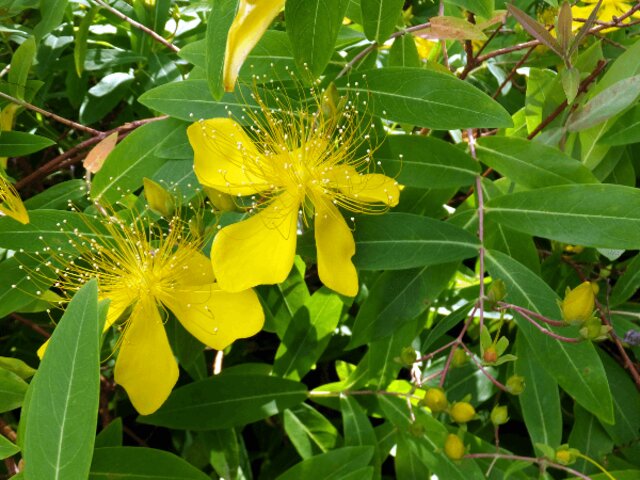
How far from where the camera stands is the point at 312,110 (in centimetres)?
94

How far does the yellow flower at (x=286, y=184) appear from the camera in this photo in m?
0.81

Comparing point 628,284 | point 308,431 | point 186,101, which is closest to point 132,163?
point 186,101

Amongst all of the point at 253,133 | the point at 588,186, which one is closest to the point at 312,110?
the point at 253,133

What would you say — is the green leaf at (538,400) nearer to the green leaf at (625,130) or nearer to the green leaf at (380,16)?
the green leaf at (625,130)

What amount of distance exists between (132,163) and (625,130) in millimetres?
659

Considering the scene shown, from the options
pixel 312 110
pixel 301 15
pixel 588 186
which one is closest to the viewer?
pixel 301 15

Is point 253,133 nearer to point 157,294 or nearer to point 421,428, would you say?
→ point 157,294

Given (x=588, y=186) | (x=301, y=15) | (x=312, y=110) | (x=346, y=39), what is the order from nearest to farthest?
(x=301, y=15) < (x=588, y=186) < (x=312, y=110) < (x=346, y=39)

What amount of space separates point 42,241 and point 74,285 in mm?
69

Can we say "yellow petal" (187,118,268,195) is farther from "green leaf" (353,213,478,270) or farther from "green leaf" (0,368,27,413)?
"green leaf" (0,368,27,413)

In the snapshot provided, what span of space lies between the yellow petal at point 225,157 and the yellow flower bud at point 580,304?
38 centimetres

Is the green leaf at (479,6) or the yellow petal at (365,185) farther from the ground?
the green leaf at (479,6)

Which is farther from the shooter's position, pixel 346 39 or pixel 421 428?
pixel 346 39

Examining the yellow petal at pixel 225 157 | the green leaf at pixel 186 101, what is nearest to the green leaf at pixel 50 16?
the green leaf at pixel 186 101
